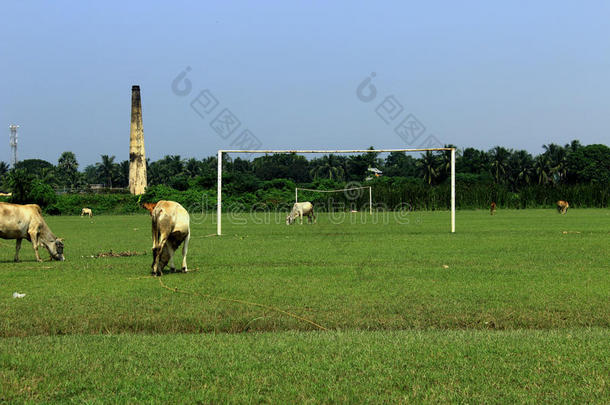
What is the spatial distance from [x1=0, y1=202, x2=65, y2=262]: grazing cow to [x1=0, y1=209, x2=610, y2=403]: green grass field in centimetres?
119

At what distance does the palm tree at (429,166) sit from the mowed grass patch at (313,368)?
106100 mm

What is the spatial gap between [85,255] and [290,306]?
373 inches

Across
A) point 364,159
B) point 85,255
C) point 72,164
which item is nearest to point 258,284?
point 85,255

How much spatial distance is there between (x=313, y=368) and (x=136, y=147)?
2750 inches

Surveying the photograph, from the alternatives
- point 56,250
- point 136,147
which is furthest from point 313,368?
point 136,147

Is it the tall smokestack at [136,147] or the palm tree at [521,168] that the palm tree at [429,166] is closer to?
the palm tree at [521,168]

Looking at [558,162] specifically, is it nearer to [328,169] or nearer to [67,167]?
[328,169]

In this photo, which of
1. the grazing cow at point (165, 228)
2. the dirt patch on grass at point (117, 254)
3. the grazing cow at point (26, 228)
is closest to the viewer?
the grazing cow at point (165, 228)

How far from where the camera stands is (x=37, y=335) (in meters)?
6.40

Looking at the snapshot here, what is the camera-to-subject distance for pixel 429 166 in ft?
358

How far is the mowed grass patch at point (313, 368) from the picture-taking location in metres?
4.15

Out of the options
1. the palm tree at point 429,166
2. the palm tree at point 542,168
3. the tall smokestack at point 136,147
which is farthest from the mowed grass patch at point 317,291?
the palm tree at point 542,168

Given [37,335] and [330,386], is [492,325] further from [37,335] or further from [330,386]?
[37,335]

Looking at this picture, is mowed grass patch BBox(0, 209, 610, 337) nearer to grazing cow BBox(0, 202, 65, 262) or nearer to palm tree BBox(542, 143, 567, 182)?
grazing cow BBox(0, 202, 65, 262)
